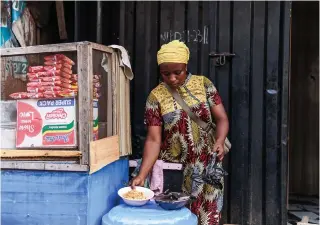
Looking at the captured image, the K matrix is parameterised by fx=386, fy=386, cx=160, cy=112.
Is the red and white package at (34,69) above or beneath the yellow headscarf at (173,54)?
beneath

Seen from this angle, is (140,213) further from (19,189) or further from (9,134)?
(9,134)

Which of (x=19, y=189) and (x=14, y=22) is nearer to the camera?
(x=19, y=189)

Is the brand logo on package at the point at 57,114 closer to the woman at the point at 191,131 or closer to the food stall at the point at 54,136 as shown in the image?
the food stall at the point at 54,136

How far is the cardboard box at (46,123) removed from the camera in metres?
2.65

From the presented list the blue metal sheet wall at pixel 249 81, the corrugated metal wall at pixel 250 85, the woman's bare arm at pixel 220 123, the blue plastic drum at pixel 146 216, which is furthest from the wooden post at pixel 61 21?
the blue plastic drum at pixel 146 216

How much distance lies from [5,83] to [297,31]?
4.19m

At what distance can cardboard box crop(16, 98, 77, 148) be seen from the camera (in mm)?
2650

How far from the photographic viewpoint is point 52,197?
2652mm

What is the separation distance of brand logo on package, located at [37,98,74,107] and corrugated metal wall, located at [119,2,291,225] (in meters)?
1.47

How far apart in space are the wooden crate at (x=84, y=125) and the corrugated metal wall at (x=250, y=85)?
1.12 metres

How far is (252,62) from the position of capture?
3.61m

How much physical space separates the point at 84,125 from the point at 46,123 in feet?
0.99

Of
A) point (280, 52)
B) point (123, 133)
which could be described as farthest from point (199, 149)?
point (280, 52)

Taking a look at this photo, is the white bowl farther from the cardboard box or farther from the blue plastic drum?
the cardboard box
